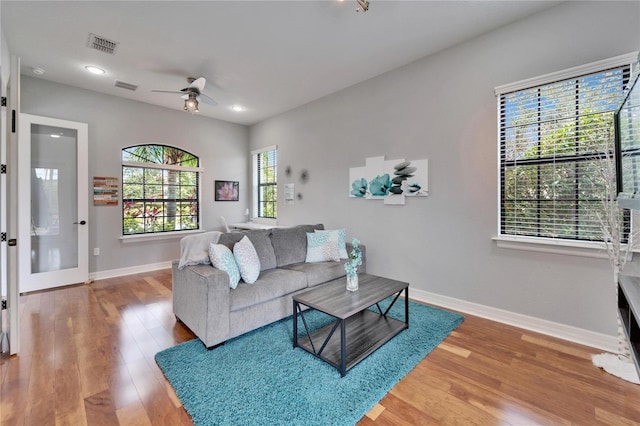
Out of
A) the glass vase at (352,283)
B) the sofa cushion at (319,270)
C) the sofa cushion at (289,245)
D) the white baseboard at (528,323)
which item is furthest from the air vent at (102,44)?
the white baseboard at (528,323)

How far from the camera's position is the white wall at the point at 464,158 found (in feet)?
7.77

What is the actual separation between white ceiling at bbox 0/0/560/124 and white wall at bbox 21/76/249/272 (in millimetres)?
349

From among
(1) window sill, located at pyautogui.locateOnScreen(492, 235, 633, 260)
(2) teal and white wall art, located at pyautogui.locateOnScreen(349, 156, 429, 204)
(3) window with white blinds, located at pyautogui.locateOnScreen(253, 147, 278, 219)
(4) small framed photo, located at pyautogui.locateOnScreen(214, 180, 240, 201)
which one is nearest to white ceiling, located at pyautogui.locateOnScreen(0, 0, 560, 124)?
(2) teal and white wall art, located at pyautogui.locateOnScreen(349, 156, 429, 204)

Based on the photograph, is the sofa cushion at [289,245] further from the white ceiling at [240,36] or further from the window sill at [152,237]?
the window sill at [152,237]

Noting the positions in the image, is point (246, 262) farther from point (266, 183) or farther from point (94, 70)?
point (266, 183)

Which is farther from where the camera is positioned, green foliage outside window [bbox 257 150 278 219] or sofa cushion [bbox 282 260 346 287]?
green foliage outside window [bbox 257 150 278 219]

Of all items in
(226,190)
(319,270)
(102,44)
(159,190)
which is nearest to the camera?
(102,44)

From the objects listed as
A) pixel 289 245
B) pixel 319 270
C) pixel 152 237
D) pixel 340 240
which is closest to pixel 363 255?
pixel 340 240

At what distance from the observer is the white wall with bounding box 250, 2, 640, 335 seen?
2.37 m

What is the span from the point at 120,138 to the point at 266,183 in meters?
2.67

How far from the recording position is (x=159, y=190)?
16.9 feet

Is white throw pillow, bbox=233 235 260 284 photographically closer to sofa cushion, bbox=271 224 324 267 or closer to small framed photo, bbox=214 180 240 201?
sofa cushion, bbox=271 224 324 267

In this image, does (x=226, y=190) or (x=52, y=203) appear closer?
(x=52, y=203)

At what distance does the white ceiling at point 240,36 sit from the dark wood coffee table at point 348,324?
8.34 ft
